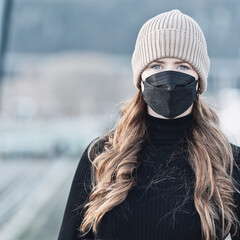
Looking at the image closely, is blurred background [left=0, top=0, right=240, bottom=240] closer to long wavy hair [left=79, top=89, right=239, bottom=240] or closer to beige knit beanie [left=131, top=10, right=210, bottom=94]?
long wavy hair [left=79, top=89, right=239, bottom=240]

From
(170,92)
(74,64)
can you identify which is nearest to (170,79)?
(170,92)

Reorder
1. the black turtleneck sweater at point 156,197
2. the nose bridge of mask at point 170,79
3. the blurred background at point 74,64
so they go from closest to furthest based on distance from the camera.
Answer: the black turtleneck sweater at point 156,197 → the nose bridge of mask at point 170,79 → the blurred background at point 74,64

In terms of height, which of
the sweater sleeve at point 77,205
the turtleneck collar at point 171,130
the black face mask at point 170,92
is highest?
the black face mask at point 170,92

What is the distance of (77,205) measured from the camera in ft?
5.45

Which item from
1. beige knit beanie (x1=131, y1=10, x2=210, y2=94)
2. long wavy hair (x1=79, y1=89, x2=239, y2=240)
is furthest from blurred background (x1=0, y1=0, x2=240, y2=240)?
beige knit beanie (x1=131, y1=10, x2=210, y2=94)

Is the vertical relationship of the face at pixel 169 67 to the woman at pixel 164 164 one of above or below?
above

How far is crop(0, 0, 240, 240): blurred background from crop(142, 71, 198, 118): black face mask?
331 inches

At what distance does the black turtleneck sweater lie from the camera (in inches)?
60.4

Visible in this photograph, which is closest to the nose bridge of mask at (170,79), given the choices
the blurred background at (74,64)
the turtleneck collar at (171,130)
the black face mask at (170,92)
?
the black face mask at (170,92)

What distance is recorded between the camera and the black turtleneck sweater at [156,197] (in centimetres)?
153

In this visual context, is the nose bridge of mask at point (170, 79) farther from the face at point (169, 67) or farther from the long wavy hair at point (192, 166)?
the long wavy hair at point (192, 166)

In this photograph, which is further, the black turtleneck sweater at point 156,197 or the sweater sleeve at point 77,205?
the sweater sleeve at point 77,205

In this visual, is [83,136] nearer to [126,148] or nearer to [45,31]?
[126,148]

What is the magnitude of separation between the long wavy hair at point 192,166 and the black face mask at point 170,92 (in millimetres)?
112
